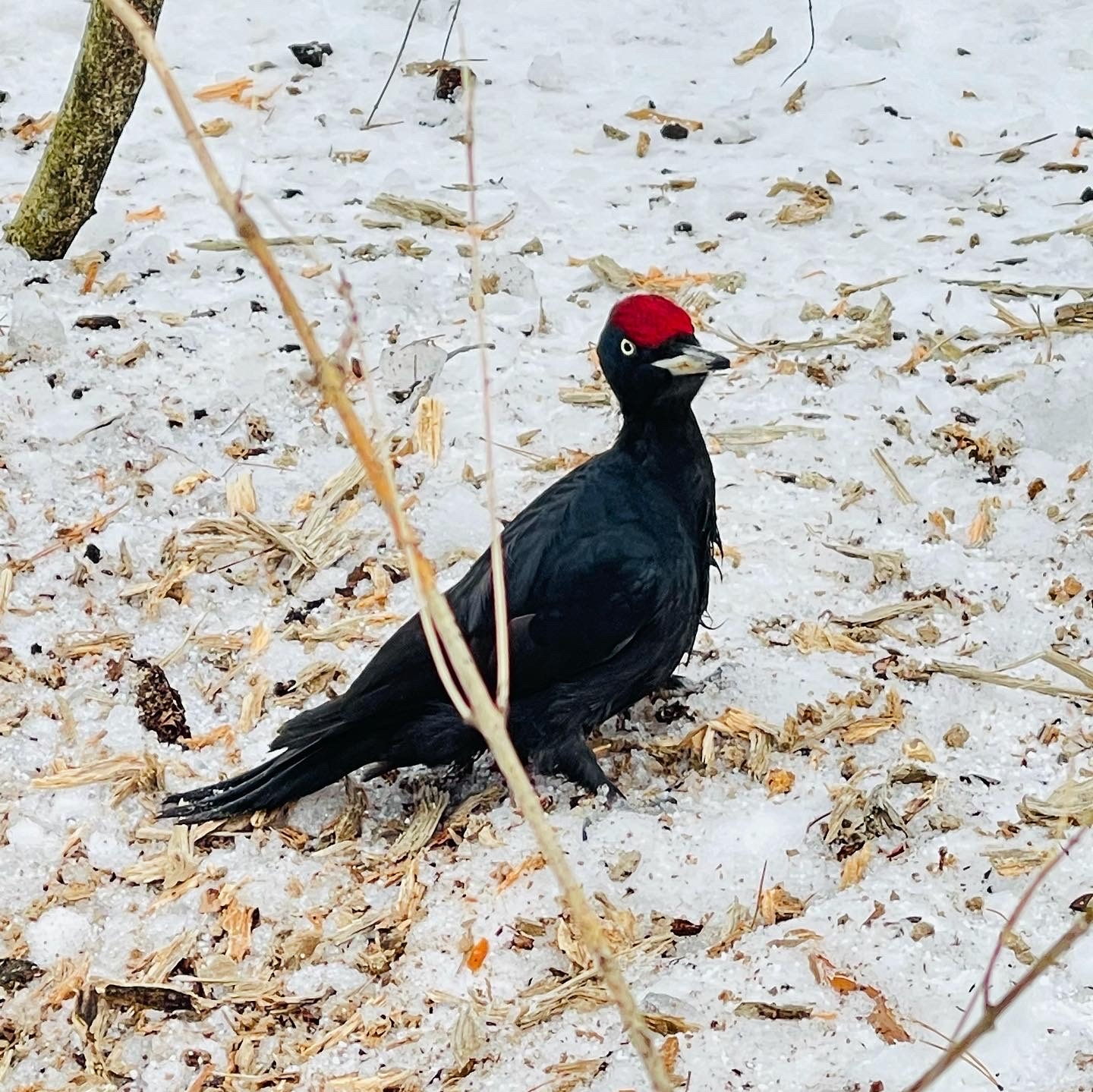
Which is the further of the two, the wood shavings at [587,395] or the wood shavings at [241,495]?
the wood shavings at [587,395]

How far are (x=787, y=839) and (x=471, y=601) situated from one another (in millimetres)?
809

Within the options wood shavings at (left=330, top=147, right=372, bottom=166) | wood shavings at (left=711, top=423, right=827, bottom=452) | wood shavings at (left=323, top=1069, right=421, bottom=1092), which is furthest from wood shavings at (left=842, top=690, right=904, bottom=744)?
wood shavings at (left=330, top=147, right=372, bottom=166)

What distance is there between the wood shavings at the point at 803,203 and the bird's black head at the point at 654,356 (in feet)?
6.55

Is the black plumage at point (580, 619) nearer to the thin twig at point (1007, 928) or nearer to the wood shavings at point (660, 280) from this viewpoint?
the thin twig at point (1007, 928)

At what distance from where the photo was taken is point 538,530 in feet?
10.1

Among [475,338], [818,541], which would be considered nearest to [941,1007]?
[818,541]

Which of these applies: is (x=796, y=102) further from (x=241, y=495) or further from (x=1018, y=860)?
(x=1018, y=860)

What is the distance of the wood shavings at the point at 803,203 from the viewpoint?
16.0 ft

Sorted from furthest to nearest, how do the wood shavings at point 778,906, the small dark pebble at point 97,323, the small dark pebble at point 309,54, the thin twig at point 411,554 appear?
the small dark pebble at point 309,54 → the small dark pebble at point 97,323 → the wood shavings at point 778,906 → the thin twig at point 411,554

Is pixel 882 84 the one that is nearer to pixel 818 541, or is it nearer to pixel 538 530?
pixel 818 541

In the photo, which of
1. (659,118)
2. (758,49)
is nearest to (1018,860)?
(659,118)

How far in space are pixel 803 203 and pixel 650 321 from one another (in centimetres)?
219

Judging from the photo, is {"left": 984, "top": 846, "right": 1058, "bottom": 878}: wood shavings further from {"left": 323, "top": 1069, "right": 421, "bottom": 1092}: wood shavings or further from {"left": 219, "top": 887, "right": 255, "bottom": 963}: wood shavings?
{"left": 219, "top": 887, "right": 255, "bottom": 963}: wood shavings

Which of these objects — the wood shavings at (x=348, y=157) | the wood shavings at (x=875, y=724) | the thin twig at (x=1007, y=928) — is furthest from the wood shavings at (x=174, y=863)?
the wood shavings at (x=348, y=157)
